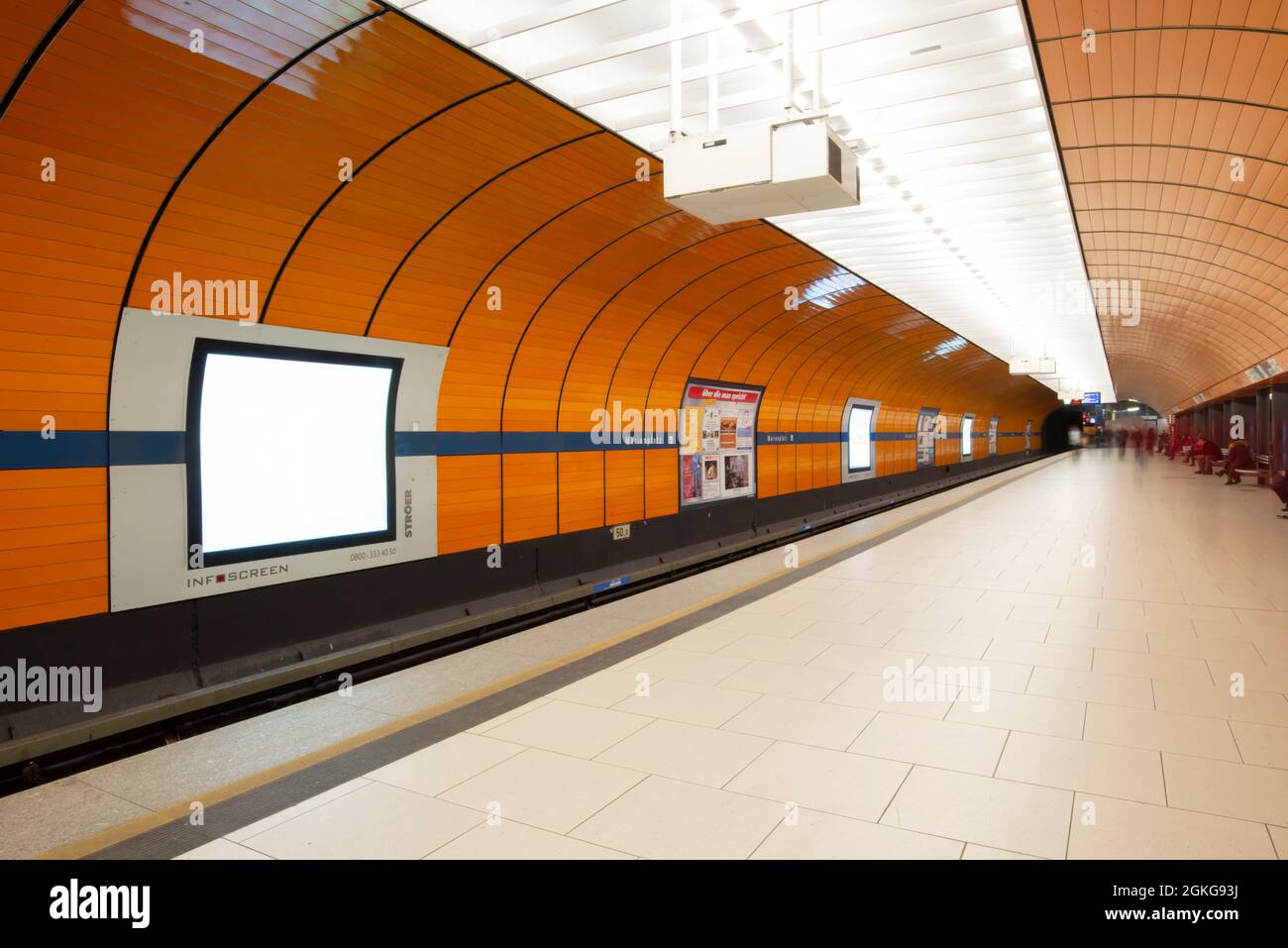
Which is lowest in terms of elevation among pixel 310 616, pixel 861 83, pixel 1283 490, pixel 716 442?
pixel 310 616

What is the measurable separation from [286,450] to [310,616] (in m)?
1.39

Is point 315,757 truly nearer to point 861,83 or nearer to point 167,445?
point 167,445

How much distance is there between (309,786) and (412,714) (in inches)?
40.4

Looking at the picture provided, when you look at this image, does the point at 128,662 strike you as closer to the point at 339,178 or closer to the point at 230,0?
the point at 339,178

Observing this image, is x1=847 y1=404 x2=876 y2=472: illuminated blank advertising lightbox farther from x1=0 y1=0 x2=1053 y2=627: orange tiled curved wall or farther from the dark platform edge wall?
x1=0 y1=0 x2=1053 y2=627: orange tiled curved wall

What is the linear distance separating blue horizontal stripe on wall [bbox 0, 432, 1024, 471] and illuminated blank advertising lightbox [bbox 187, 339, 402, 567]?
204mm

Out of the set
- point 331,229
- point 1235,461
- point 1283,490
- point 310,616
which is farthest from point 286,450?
point 1235,461

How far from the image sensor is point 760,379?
14.1m

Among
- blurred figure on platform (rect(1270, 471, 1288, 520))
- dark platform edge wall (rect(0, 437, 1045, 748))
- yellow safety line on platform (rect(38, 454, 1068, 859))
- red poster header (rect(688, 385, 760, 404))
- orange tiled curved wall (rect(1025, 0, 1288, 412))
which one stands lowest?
yellow safety line on platform (rect(38, 454, 1068, 859))

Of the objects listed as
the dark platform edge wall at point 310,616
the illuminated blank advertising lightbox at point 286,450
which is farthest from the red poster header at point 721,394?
the illuminated blank advertising lightbox at point 286,450

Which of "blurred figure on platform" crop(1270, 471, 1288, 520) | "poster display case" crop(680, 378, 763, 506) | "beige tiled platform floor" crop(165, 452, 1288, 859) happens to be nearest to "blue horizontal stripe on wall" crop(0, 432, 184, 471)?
"beige tiled platform floor" crop(165, 452, 1288, 859)

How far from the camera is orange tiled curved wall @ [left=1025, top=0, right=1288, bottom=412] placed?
4582 mm

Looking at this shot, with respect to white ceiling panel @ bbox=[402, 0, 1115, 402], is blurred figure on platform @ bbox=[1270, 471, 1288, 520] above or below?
below

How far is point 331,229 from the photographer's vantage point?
5762 millimetres
